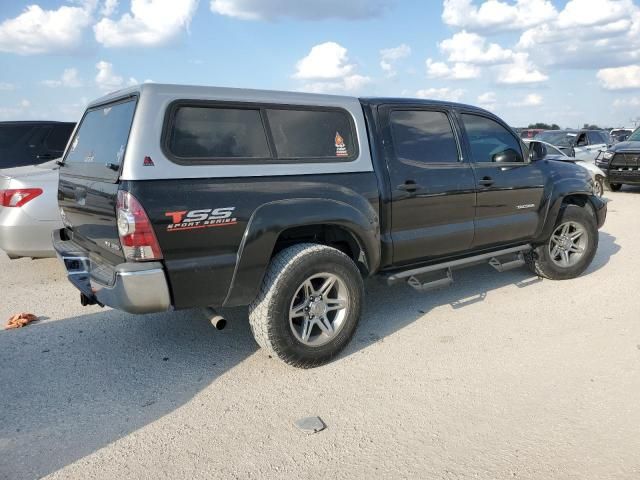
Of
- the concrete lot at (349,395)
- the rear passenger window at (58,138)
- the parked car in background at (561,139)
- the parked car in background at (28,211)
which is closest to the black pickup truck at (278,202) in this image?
the concrete lot at (349,395)

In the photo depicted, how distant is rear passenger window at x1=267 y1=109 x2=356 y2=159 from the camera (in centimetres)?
352

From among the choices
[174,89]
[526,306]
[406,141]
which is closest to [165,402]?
[174,89]

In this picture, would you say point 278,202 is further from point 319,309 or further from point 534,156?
point 534,156

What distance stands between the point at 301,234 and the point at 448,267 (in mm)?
1503

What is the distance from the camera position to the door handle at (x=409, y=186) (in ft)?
13.3

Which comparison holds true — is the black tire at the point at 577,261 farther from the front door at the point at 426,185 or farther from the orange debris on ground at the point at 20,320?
the orange debris on ground at the point at 20,320

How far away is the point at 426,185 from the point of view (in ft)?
13.8

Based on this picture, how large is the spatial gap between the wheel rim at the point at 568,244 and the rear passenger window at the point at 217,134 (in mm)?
3610

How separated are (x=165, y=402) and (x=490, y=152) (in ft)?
11.7

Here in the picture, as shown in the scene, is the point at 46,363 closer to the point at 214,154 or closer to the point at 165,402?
the point at 165,402

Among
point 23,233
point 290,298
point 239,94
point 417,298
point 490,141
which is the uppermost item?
point 239,94

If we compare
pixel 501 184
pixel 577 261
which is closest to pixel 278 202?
pixel 501 184

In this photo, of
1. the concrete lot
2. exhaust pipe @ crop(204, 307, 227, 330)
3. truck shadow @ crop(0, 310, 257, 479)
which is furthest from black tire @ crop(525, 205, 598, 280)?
exhaust pipe @ crop(204, 307, 227, 330)

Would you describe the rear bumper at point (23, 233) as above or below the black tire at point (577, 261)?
above
